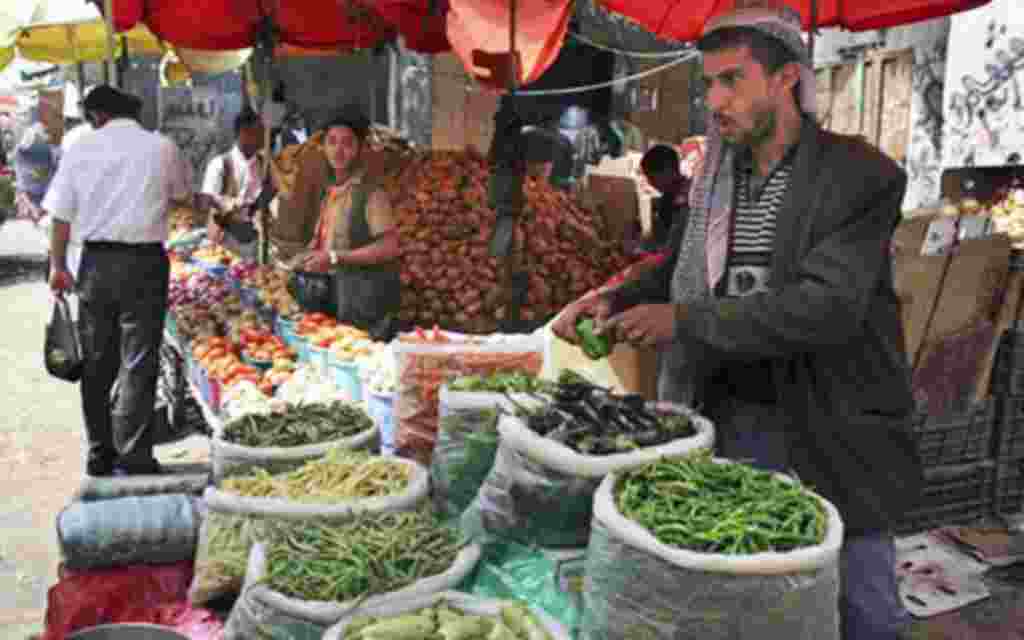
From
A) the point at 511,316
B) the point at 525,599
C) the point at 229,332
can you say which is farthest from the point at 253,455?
the point at 229,332

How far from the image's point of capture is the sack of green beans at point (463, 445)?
2973 millimetres

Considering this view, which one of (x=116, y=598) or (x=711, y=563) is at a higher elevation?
(x=711, y=563)

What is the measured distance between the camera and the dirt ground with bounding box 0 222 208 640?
16.1ft

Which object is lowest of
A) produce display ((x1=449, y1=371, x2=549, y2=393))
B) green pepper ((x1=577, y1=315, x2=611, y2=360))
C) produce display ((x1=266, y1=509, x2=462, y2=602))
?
produce display ((x1=266, y1=509, x2=462, y2=602))

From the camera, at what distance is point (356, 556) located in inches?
98.7

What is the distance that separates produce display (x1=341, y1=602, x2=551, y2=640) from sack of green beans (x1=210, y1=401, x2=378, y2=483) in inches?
48.6

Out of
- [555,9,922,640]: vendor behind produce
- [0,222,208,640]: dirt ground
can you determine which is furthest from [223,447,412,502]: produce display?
[0,222,208,640]: dirt ground

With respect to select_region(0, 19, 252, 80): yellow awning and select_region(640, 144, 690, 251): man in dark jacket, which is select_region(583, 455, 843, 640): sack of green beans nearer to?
select_region(640, 144, 690, 251): man in dark jacket

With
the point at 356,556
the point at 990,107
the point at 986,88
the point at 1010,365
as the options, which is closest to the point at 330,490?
the point at 356,556

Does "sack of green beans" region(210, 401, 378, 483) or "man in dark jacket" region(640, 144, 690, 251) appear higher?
"man in dark jacket" region(640, 144, 690, 251)

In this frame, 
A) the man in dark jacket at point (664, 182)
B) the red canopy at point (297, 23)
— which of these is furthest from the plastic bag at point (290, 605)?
the red canopy at point (297, 23)

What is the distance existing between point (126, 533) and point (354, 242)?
324cm

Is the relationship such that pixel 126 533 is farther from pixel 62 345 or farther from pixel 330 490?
pixel 62 345

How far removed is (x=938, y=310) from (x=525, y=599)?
3.19 meters
